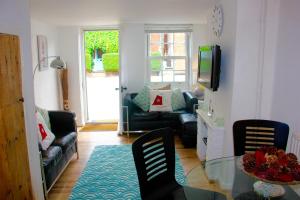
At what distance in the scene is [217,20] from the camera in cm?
325

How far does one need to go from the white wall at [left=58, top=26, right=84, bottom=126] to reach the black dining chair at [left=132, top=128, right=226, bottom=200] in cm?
382

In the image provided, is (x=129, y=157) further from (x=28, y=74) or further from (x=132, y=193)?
(x=28, y=74)

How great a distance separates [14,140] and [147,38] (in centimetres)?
400

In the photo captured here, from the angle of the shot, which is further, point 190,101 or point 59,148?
point 190,101

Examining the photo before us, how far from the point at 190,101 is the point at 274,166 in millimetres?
3290

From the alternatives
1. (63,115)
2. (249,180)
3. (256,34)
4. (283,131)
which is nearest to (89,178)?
(63,115)

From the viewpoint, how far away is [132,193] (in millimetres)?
2926

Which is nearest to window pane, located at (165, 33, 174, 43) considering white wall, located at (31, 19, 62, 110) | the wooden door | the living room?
the living room

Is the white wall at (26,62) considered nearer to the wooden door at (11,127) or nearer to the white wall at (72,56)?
the wooden door at (11,127)

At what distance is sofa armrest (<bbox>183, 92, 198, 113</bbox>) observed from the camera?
15.7 feet

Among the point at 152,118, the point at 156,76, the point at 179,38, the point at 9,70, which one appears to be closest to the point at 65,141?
the point at 9,70

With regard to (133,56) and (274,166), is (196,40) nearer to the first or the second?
(133,56)

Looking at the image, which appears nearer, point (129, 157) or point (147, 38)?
point (129, 157)

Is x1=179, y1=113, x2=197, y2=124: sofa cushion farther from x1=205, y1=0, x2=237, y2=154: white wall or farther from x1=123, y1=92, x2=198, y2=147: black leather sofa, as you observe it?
x1=205, y1=0, x2=237, y2=154: white wall
